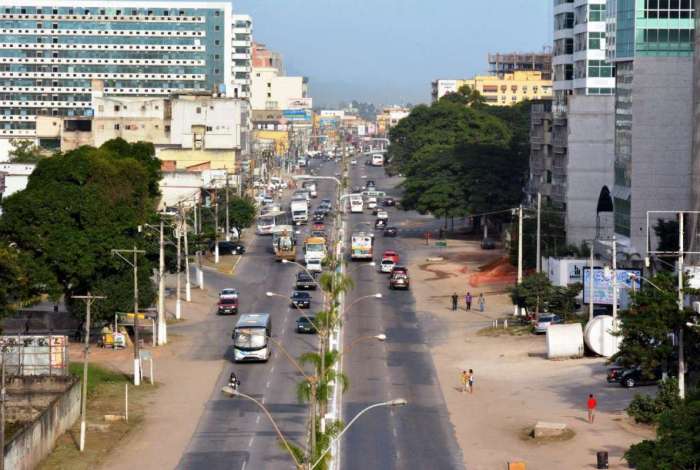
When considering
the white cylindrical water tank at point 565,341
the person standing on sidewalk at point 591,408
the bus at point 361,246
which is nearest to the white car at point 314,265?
the bus at point 361,246

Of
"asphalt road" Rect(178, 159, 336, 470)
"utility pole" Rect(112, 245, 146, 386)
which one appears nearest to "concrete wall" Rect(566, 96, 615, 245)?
"asphalt road" Rect(178, 159, 336, 470)

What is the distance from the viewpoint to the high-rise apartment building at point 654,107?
330 feet

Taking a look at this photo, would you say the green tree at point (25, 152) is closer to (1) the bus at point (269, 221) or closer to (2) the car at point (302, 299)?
(1) the bus at point (269, 221)

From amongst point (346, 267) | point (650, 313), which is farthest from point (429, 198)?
point (650, 313)

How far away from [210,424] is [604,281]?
99.2 ft

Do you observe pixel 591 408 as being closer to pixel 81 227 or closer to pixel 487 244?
pixel 81 227

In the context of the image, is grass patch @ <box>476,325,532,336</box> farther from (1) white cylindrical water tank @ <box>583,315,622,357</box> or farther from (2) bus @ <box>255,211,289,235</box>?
(2) bus @ <box>255,211,289,235</box>

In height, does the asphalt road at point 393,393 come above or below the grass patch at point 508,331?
below

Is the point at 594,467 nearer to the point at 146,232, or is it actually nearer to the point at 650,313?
the point at 650,313

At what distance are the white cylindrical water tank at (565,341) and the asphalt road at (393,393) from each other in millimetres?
6037

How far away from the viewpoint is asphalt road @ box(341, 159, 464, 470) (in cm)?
6047

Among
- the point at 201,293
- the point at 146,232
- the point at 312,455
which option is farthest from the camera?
the point at 201,293

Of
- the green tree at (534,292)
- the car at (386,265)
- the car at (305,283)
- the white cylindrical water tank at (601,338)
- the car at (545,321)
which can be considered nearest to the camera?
the white cylindrical water tank at (601,338)

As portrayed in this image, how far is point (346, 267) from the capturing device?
405 feet
